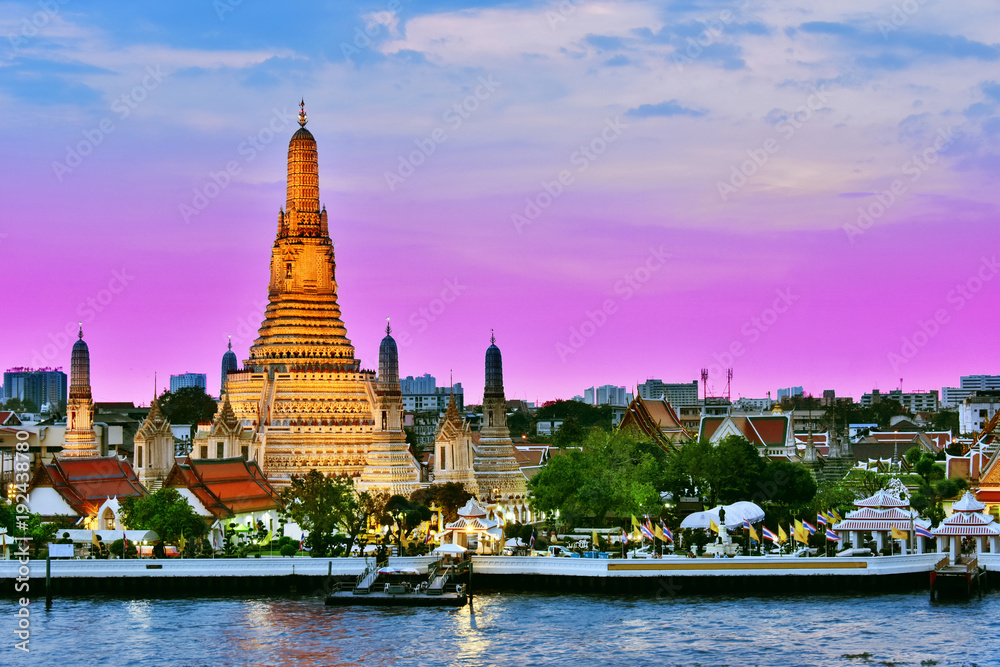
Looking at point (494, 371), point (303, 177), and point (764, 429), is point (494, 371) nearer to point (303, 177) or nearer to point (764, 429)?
point (303, 177)

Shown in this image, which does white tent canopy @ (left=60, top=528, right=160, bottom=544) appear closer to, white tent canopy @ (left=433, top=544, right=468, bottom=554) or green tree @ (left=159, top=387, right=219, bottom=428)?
white tent canopy @ (left=433, top=544, right=468, bottom=554)

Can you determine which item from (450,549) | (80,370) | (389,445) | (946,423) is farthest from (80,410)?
(946,423)

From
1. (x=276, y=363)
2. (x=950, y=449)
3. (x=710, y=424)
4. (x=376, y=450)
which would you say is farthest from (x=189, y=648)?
(x=710, y=424)

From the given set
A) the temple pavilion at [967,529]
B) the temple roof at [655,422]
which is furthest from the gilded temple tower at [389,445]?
the temple pavilion at [967,529]

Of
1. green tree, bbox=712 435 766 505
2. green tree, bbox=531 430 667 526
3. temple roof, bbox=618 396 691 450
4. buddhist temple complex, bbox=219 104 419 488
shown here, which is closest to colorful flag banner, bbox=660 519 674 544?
green tree, bbox=531 430 667 526

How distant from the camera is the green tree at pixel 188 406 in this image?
14250cm

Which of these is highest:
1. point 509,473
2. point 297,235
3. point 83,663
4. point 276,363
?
point 297,235

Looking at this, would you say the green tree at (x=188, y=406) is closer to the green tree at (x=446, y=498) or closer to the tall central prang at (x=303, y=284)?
the tall central prang at (x=303, y=284)

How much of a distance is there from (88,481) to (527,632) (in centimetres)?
2963

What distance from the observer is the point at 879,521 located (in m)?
68.9

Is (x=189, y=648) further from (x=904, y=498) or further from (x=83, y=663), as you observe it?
(x=904, y=498)

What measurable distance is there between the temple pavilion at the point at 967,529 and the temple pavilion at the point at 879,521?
4.48ft

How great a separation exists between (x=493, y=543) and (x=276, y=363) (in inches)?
946

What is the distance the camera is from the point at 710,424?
116 meters
